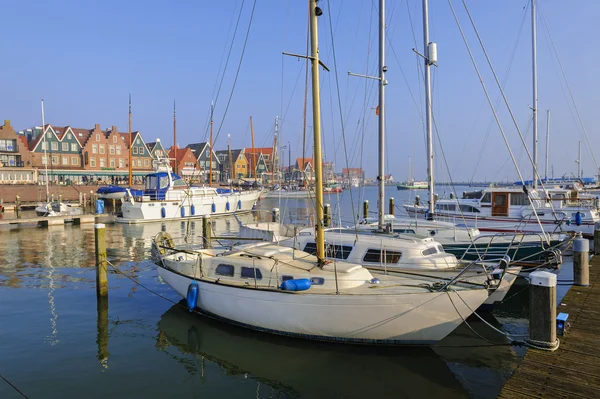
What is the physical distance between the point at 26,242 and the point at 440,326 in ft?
96.5

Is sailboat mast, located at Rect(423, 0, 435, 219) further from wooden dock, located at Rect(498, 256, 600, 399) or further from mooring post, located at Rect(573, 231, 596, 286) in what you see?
wooden dock, located at Rect(498, 256, 600, 399)

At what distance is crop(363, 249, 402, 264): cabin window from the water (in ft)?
9.59

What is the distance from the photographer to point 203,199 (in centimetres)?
4753

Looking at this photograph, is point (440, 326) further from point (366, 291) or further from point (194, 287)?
point (194, 287)

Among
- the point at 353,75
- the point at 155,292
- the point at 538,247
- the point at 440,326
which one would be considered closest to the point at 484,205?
the point at 538,247

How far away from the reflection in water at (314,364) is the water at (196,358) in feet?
0.08

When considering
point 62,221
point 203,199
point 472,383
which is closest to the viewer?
point 472,383

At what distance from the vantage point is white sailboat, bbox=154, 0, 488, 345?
981 cm

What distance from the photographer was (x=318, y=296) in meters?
10.3

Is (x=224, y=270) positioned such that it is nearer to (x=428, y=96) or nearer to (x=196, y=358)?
(x=196, y=358)

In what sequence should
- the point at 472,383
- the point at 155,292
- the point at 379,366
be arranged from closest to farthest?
the point at 472,383, the point at 379,366, the point at 155,292

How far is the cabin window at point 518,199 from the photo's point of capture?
87.8 ft

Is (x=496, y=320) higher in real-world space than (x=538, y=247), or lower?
lower

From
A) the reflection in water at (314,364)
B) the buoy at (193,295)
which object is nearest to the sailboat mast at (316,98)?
the reflection in water at (314,364)
